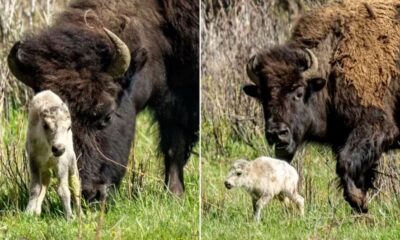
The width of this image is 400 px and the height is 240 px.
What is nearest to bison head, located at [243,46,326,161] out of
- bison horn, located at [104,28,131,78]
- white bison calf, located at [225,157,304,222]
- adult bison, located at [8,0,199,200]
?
white bison calf, located at [225,157,304,222]

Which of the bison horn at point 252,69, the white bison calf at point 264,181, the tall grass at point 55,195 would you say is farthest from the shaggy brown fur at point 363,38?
the tall grass at point 55,195

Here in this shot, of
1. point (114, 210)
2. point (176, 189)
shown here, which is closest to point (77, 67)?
point (114, 210)

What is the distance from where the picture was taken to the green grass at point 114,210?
336 cm

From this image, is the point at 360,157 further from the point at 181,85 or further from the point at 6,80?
the point at 6,80

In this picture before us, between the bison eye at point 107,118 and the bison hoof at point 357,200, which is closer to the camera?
the bison eye at point 107,118

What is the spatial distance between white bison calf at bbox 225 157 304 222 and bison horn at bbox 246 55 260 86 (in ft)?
1.11

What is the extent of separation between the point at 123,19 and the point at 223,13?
416 mm

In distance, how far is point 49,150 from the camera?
3.29 meters

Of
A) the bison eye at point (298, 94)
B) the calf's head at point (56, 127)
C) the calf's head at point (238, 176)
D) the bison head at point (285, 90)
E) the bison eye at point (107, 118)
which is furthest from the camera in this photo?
the bison eye at point (298, 94)

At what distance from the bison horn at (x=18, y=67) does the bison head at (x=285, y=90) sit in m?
0.87

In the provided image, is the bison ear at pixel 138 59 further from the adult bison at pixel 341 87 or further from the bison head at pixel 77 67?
the adult bison at pixel 341 87

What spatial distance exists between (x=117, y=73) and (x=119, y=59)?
5 cm

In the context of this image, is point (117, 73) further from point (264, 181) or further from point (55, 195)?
point (264, 181)

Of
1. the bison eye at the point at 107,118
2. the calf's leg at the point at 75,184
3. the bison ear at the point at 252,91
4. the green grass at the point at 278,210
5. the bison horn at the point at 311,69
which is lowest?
the green grass at the point at 278,210
